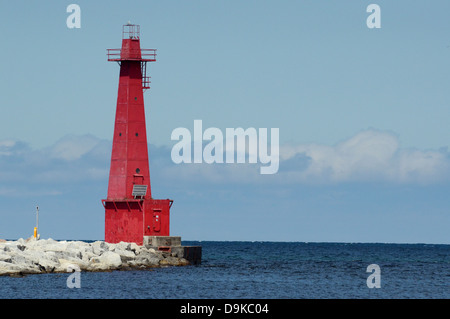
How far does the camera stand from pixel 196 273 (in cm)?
A: 4809

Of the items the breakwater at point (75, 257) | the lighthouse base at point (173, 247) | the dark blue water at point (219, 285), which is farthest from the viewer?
the lighthouse base at point (173, 247)

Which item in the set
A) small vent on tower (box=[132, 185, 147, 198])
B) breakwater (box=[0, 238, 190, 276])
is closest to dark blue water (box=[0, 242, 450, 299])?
breakwater (box=[0, 238, 190, 276])

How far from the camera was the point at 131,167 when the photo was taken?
51531 millimetres

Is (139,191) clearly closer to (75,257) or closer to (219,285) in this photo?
(75,257)

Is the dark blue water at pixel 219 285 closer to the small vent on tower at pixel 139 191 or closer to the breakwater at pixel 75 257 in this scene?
the breakwater at pixel 75 257

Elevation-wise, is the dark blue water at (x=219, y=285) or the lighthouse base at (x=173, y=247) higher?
the lighthouse base at (x=173, y=247)

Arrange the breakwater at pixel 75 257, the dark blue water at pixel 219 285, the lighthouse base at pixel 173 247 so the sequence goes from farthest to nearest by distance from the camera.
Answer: the lighthouse base at pixel 173 247, the breakwater at pixel 75 257, the dark blue water at pixel 219 285

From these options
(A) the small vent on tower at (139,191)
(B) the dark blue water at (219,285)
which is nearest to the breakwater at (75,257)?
(B) the dark blue water at (219,285)

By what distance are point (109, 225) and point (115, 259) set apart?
560 centimetres

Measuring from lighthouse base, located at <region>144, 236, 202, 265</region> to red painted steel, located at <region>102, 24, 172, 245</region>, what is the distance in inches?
18.0

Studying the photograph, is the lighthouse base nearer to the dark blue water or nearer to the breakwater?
the breakwater

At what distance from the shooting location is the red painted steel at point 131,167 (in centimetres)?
5141

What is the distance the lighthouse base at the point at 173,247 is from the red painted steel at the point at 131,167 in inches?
18.0
